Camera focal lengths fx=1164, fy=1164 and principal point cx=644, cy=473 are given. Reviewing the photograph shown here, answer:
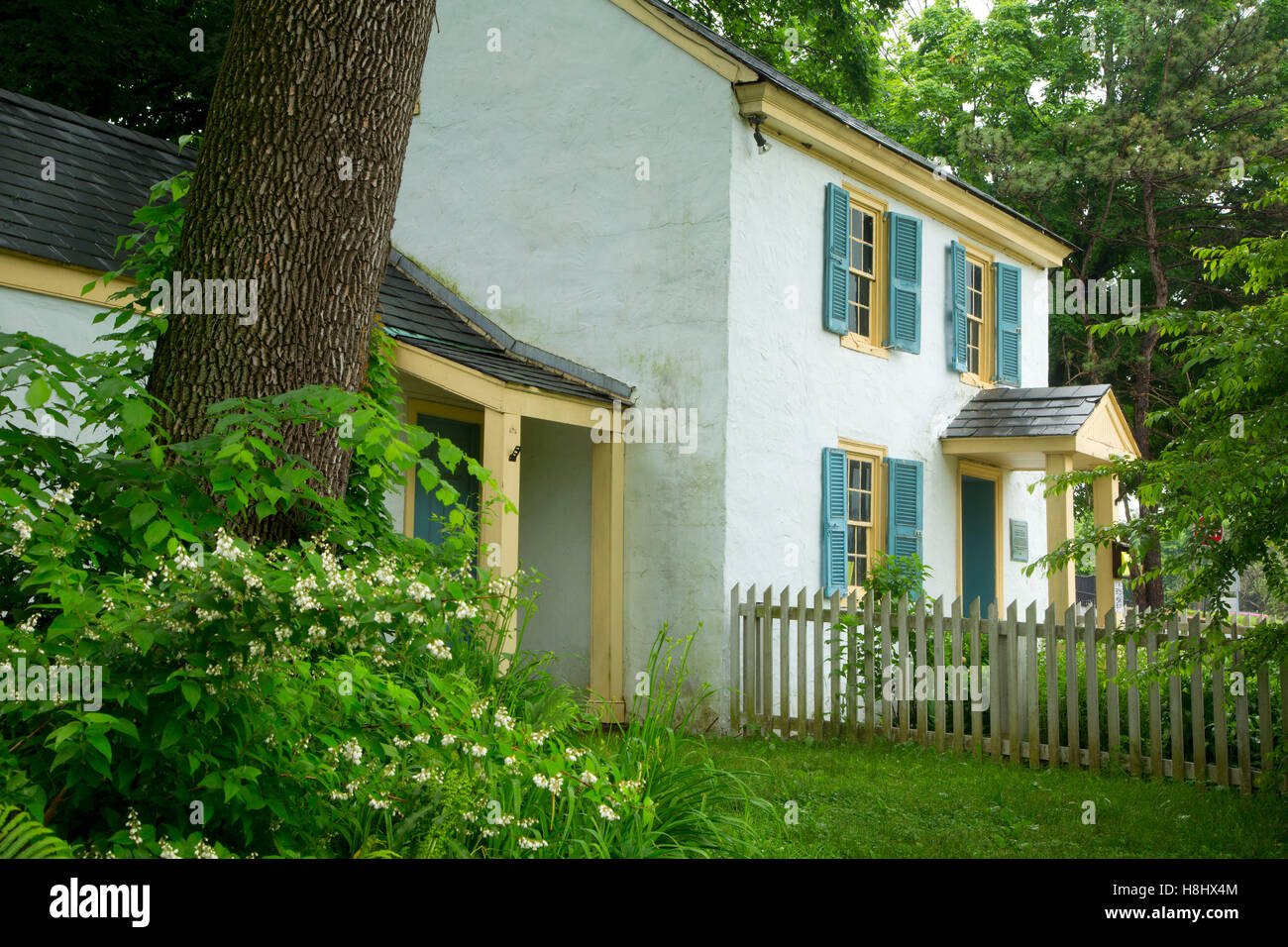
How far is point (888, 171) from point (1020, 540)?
5.45m

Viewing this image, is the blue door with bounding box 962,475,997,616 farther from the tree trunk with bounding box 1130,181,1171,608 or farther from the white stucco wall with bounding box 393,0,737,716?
the tree trunk with bounding box 1130,181,1171,608

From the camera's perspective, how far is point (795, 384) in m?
11.1

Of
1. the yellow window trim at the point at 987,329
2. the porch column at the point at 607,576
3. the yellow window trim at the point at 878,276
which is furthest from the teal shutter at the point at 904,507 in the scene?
the porch column at the point at 607,576

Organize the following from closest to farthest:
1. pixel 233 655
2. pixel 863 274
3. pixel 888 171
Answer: pixel 233 655, pixel 888 171, pixel 863 274

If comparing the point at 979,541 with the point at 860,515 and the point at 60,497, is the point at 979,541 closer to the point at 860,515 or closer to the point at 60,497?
the point at 860,515

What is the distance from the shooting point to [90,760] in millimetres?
2902

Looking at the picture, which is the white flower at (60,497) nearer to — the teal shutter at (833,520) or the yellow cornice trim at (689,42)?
the yellow cornice trim at (689,42)

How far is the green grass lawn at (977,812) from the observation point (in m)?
6.04

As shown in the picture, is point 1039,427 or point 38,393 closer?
point 38,393

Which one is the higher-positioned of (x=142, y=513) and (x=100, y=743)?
(x=142, y=513)

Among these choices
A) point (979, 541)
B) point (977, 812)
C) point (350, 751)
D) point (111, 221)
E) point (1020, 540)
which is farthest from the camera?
point (1020, 540)

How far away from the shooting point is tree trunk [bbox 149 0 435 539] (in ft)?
13.4

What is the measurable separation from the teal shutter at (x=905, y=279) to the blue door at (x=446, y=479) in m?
4.57

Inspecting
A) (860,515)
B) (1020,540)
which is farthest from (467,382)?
(1020,540)
